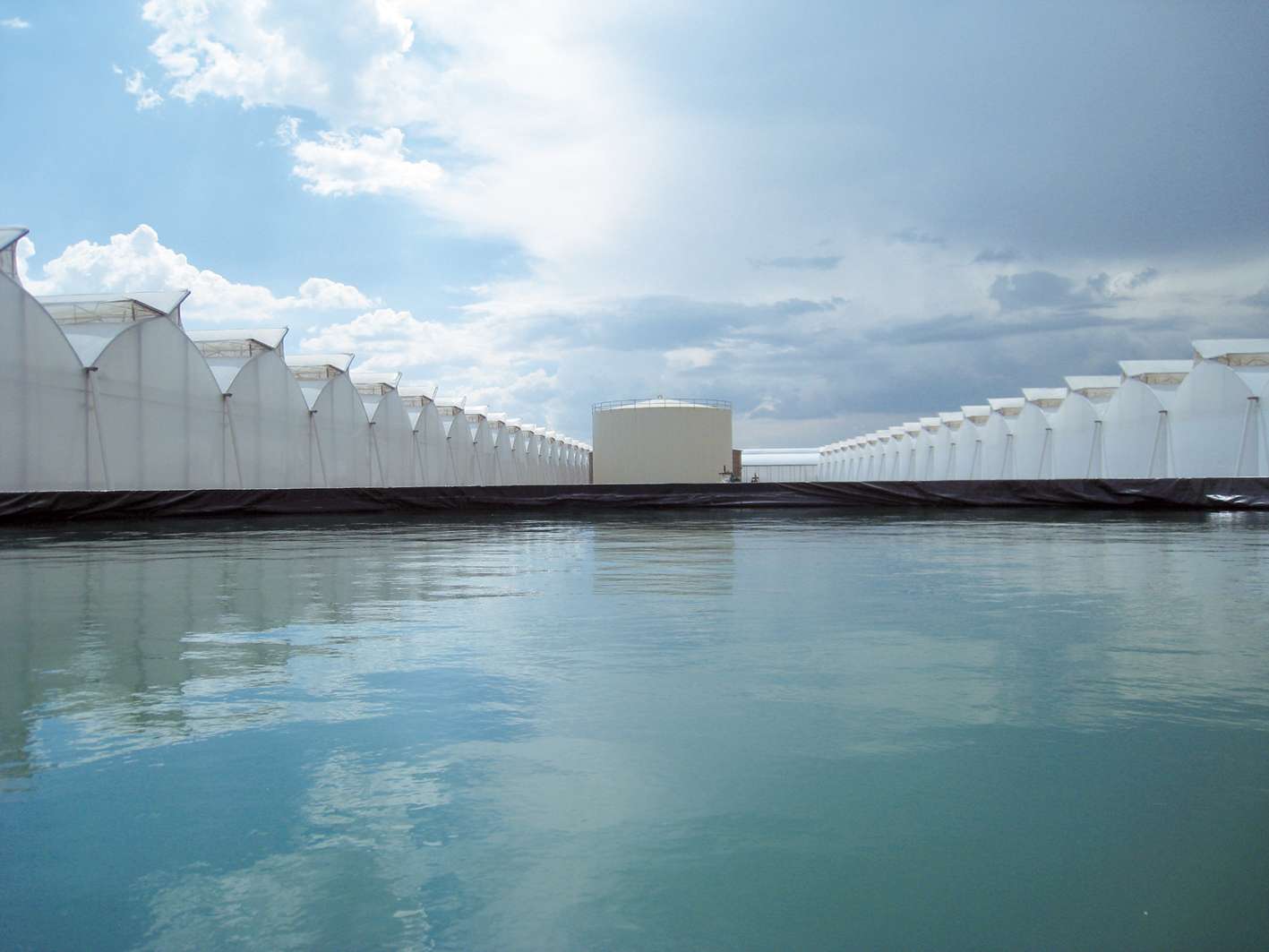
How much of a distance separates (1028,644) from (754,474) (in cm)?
9649

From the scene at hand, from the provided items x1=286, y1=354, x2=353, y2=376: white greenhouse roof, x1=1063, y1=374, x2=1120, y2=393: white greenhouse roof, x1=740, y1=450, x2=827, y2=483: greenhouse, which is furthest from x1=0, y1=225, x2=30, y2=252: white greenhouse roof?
x1=740, y1=450, x2=827, y2=483: greenhouse

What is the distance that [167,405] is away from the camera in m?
25.4

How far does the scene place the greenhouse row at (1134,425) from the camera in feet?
112

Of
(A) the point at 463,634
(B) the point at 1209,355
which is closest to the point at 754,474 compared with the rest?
(B) the point at 1209,355

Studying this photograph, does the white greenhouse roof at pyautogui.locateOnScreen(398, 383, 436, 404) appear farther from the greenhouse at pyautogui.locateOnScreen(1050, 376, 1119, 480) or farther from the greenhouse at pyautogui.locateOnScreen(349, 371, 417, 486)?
the greenhouse at pyautogui.locateOnScreen(1050, 376, 1119, 480)

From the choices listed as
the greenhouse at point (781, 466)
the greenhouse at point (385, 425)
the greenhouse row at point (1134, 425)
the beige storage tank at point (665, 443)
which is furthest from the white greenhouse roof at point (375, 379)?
the greenhouse at point (781, 466)

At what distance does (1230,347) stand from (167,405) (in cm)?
3515

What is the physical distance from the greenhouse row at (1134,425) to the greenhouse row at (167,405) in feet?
90.2

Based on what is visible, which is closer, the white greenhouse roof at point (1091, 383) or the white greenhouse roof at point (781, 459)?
the white greenhouse roof at point (1091, 383)

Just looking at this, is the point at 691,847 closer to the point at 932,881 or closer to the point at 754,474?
the point at 932,881

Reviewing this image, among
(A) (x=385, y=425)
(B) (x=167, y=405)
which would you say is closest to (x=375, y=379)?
(A) (x=385, y=425)

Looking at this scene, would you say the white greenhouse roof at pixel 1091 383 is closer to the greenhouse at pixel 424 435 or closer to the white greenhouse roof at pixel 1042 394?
the white greenhouse roof at pixel 1042 394

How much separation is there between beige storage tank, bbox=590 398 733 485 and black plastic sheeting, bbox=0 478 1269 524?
27.0 metres

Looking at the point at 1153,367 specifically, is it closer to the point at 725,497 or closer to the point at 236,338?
the point at 725,497
